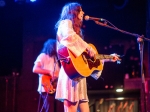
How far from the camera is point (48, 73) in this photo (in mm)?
Answer: 4840

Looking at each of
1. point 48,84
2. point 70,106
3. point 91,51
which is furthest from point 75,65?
point 48,84

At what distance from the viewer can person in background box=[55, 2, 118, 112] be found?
336 centimetres

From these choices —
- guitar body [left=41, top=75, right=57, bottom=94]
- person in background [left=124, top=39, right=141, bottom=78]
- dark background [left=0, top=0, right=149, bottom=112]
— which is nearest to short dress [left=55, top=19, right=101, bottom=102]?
guitar body [left=41, top=75, right=57, bottom=94]

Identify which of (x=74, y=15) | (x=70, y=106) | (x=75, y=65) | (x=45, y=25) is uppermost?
(x=45, y=25)

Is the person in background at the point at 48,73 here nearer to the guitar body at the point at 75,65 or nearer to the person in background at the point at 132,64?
the guitar body at the point at 75,65

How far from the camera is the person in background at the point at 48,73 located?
4.77 m

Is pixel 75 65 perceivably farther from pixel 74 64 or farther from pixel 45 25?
pixel 45 25

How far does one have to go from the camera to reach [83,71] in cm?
338

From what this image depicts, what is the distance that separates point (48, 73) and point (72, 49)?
1.60 meters

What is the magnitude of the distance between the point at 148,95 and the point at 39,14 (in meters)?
3.42

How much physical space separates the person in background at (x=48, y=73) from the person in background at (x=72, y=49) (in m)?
1.20

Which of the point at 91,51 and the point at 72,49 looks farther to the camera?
the point at 91,51

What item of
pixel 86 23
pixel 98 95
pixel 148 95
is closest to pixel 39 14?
pixel 86 23

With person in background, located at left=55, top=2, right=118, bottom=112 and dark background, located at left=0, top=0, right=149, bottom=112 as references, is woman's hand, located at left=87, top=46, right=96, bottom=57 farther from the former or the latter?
dark background, located at left=0, top=0, right=149, bottom=112
